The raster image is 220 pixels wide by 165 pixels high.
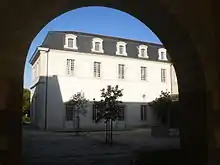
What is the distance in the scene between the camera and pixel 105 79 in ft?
83.9

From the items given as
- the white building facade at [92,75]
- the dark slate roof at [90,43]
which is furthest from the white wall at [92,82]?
the dark slate roof at [90,43]

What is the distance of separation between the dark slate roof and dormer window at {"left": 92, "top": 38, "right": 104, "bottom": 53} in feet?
0.96

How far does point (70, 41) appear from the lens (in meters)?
24.9

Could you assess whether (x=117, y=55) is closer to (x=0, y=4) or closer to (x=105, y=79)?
(x=105, y=79)

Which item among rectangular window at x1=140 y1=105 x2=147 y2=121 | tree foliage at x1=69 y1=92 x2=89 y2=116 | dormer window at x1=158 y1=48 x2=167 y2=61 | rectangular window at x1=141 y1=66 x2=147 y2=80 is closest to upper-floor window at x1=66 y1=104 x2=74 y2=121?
tree foliage at x1=69 y1=92 x2=89 y2=116

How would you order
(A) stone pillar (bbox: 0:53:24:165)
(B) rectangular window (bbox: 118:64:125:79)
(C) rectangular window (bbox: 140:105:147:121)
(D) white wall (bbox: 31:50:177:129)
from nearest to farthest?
(A) stone pillar (bbox: 0:53:24:165)
(D) white wall (bbox: 31:50:177:129)
(B) rectangular window (bbox: 118:64:125:79)
(C) rectangular window (bbox: 140:105:147:121)

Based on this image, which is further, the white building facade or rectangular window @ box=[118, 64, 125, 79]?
rectangular window @ box=[118, 64, 125, 79]

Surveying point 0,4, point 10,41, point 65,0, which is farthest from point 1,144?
point 65,0

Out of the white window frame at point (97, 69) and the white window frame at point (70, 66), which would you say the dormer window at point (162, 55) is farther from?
the white window frame at point (70, 66)

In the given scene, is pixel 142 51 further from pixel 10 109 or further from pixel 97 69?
pixel 10 109

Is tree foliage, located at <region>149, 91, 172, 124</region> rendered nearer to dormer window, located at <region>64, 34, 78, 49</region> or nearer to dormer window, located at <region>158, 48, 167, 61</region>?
dormer window, located at <region>158, 48, 167, 61</region>

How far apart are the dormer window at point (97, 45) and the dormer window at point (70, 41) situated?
1.70m

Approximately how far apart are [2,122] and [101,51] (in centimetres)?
2308

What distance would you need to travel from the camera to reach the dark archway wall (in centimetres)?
302
